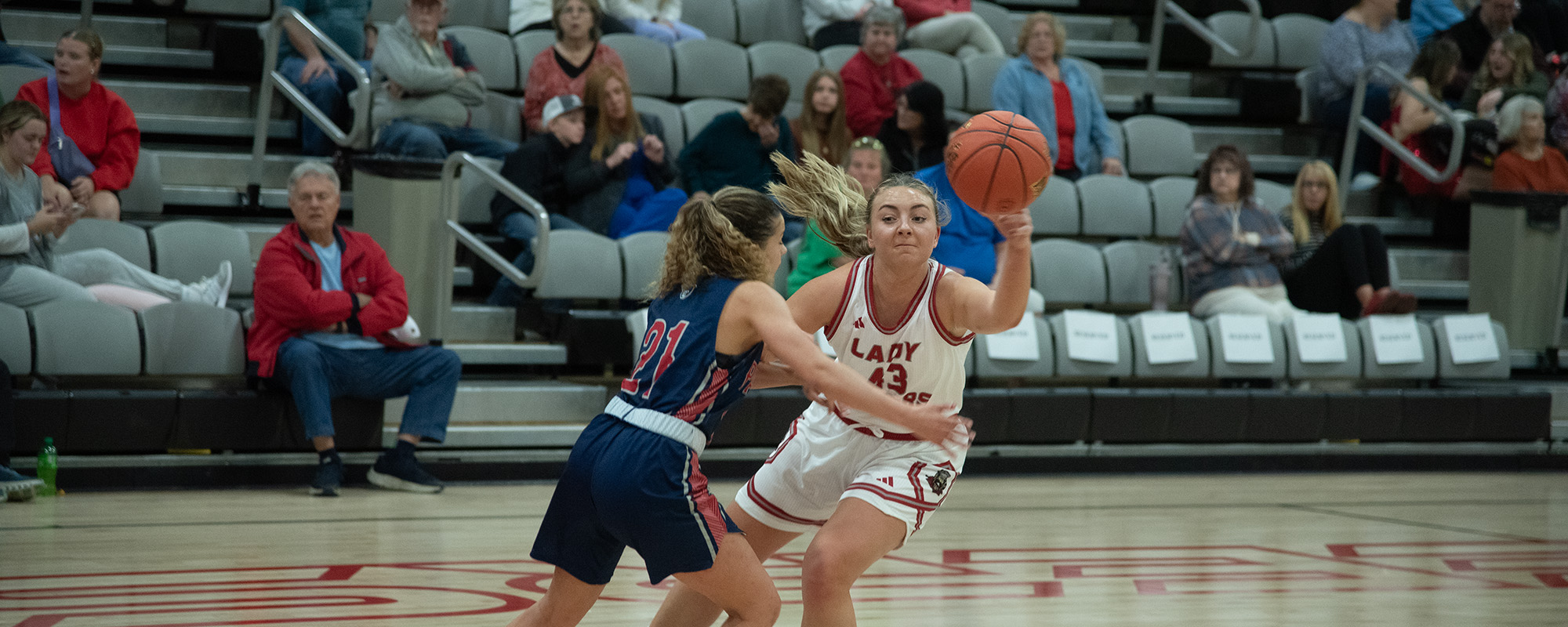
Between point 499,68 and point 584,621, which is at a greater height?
point 499,68

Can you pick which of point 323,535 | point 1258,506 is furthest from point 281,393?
point 1258,506

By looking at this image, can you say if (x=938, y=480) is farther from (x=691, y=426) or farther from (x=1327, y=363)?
(x=1327, y=363)

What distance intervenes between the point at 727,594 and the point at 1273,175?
7.32m

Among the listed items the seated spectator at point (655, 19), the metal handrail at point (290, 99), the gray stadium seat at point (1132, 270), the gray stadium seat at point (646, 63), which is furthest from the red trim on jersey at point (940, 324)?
the seated spectator at point (655, 19)

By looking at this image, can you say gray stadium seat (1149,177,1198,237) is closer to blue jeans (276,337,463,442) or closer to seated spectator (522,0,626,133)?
seated spectator (522,0,626,133)

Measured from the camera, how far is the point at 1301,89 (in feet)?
30.6

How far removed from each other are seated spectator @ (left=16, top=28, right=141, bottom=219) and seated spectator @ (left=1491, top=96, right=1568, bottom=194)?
23.5 feet

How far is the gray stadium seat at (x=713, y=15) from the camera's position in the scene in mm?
8742

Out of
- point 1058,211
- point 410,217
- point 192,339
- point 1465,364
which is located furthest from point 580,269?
point 1465,364

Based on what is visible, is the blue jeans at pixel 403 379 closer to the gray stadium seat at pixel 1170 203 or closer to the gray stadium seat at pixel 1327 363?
the gray stadium seat at pixel 1327 363

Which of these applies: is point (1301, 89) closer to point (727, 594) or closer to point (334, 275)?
point (334, 275)

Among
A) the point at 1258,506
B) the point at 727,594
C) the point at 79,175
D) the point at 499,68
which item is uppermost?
the point at 499,68

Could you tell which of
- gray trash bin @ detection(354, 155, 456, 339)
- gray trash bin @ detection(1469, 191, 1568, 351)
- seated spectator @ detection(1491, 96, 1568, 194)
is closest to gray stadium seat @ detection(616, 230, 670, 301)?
gray trash bin @ detection(354, 155, 456, 339)

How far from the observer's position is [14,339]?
5.05 meters
